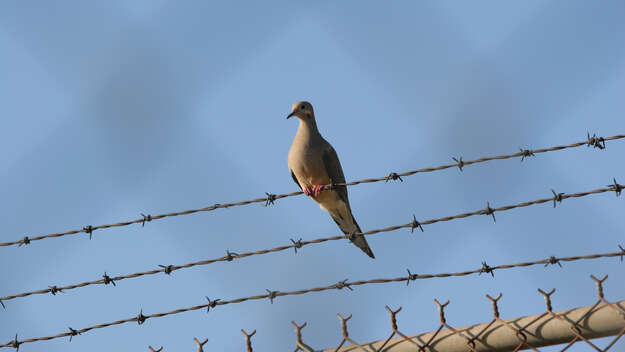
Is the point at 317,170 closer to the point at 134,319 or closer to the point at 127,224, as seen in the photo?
the point at 127,224

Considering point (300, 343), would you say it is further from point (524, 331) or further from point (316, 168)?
point (316, 168)

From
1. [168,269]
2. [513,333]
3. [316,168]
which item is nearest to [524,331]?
[513,333]

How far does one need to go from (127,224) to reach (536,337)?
8.46ft

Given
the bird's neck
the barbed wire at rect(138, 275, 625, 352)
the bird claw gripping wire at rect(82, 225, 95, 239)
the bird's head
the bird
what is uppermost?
the bird's head

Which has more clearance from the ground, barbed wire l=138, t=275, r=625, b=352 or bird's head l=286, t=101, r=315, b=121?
bird's head l=286, t=101, r=315, b=121

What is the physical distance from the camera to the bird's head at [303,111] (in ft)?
26.8

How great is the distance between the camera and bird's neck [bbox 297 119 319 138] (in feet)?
26.2

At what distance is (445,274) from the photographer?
3832mm

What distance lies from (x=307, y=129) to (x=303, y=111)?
0.23 metres

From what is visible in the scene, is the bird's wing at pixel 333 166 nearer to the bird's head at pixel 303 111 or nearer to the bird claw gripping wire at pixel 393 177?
the bird's head at pixel 303 111

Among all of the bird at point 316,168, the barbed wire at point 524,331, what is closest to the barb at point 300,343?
the barbed wire at point 524,331

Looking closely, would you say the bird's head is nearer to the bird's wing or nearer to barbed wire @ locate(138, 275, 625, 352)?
the bird's wing

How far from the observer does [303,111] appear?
26.9ft

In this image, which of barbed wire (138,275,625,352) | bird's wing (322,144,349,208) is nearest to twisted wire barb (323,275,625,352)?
barbed wire (138,275,625,352)
